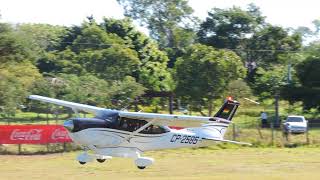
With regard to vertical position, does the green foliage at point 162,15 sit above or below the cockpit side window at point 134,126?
above

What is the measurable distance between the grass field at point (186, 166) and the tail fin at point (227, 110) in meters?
2.10

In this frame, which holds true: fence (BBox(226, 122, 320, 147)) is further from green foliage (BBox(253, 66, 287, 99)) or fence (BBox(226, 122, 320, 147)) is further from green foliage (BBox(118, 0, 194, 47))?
green foliage (BBox(118, 0, 194, 47))

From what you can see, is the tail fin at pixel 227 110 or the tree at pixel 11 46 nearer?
the tail fin at pixel 227 110

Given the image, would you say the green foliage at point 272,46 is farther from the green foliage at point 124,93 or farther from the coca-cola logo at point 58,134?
the coca-cola logo at point 58,134

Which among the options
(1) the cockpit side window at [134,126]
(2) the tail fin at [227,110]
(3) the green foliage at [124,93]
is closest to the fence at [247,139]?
(3) the green foliage at [124,93]

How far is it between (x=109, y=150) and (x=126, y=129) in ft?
3.51

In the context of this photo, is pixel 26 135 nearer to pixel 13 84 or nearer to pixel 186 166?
pixel 13 84

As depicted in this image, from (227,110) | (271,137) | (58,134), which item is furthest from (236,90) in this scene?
(227,110)

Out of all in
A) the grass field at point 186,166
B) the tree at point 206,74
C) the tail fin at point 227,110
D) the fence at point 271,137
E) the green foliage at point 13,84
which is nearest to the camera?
the grass field at point 186,166

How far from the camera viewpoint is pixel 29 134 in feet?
121

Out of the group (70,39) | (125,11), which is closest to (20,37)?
(70,39)

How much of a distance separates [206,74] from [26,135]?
22594 millimetres

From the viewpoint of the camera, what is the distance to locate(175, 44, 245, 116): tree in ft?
184

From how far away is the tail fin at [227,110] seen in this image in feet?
96.4
